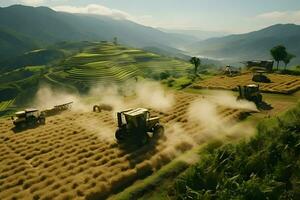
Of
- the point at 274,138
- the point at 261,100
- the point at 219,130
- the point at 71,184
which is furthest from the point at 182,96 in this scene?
the point at 71,184

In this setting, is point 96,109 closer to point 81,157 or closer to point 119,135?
point 119,135

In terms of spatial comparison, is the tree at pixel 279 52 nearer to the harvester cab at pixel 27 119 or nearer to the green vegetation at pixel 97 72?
the green vegetation at pixel 97 72

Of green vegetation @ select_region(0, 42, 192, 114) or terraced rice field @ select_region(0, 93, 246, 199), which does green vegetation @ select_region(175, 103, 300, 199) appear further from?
green vegetation @ select_region(0, 42, 192, 114)

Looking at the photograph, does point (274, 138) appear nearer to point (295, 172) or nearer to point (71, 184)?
point (295, 172)

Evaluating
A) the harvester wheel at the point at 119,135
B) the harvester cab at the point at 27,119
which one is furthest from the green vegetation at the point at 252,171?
the harvester cab at the point at 27,119

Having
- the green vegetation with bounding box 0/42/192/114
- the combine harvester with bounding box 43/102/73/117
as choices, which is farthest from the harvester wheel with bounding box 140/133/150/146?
the green vegetation with bounding box 0/42/192/114

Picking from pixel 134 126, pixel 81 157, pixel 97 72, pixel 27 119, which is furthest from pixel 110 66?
pixel 81 157

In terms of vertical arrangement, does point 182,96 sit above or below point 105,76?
above
